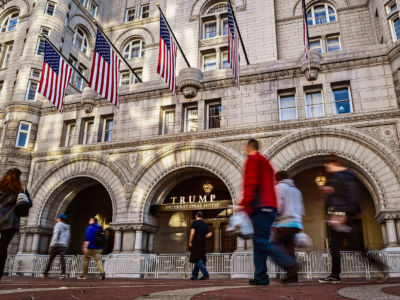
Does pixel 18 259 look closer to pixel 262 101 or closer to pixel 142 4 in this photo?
pixel 262 101

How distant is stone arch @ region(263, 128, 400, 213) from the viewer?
14.8 metres

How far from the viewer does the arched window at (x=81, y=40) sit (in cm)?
2912

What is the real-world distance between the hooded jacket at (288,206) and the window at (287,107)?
38.4 feet

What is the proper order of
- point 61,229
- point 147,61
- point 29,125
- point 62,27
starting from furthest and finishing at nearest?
1. point 147,61
2. point 62,27
3. point 29,125
4. point 61,229

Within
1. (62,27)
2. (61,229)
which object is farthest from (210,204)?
(62,27)

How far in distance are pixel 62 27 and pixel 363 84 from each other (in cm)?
2202

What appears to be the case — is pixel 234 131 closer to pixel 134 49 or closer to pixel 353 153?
pixel 353 153

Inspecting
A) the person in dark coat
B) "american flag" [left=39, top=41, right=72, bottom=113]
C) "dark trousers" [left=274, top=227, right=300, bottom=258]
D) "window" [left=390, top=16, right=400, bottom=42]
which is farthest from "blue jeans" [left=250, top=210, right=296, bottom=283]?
"window" [left=390, top=16, right=400, bottom=42]

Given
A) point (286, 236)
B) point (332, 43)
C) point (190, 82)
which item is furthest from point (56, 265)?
point (332, 43)

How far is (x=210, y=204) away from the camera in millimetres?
17234

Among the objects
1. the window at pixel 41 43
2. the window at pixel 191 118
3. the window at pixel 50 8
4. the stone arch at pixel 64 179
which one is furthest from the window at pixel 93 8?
the window at pixel 191 118

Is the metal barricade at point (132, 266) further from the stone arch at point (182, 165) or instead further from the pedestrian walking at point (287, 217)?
the pedestrian walking at point (287, 217)

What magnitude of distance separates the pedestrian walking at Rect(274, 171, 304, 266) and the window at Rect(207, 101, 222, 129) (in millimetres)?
12413

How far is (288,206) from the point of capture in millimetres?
6406
